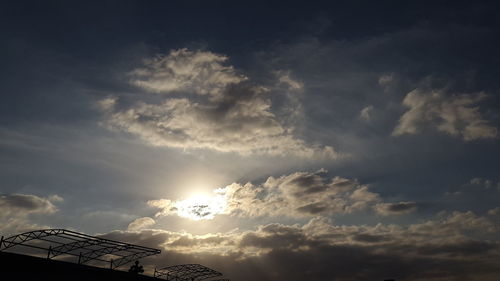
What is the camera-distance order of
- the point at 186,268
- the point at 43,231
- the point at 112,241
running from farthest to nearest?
the point at 186,268 → the point at 112,241 → the point at 43,231

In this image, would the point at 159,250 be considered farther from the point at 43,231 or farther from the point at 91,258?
the point at 43,231

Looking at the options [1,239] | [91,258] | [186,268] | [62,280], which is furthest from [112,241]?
[186,268]

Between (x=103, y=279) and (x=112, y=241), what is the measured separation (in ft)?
11.3

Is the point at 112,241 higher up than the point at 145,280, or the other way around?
the point at 112,241

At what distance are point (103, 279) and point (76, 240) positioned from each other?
4.42m

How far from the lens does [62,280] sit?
102 ft

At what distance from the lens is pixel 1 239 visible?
30844 millimetres

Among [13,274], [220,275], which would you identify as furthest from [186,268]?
[13,274]

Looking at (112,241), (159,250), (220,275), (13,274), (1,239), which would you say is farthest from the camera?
(220,275)

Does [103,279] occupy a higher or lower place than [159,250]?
lower

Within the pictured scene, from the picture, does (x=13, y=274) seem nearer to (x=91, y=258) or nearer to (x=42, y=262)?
(x=42, y=262)

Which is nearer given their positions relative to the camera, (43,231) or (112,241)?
(43,231)

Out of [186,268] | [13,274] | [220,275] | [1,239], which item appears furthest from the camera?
[220,275]

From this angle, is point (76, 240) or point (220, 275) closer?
point (76, 240)
